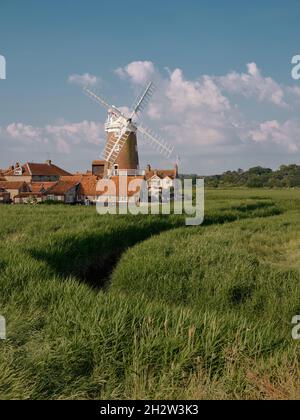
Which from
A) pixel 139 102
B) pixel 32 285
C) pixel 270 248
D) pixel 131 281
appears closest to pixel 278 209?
pixel 270 248

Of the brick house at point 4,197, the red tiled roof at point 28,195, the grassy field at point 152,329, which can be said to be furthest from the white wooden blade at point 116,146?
the grassy field at point 152,329

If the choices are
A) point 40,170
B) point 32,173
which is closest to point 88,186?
point 32,173

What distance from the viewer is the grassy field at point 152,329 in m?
4.34

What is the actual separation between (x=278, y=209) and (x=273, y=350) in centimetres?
2407

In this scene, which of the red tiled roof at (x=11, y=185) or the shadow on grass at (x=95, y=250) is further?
the red tiled roof at (x=11, y=185)

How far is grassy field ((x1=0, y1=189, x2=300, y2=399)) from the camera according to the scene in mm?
4344

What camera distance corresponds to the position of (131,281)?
31.1 ft

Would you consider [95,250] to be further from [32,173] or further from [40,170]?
[40,170]

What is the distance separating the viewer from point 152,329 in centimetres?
529

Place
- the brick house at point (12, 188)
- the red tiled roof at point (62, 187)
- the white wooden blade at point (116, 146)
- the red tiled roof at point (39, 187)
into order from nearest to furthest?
the white wooden blade at point (116, 146) → the red tiled roof at point (62, 187) → the brick house at point (12, 188) → the red tiled roof at point (39, 187)

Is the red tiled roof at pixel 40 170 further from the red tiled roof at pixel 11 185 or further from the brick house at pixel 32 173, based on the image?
the red tiled roof at pixel 11 185

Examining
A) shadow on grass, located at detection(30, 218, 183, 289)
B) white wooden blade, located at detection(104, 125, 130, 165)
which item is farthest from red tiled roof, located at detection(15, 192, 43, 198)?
shadow on grass, located at detection(30, 218, 183, 289)

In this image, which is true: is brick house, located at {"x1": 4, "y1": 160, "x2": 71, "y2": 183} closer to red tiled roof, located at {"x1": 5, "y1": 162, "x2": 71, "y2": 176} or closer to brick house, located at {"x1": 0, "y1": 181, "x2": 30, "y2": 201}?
red tiled roof, located at {"x1": 5, "y1": 162, "x2": 71, "y2": 176}
